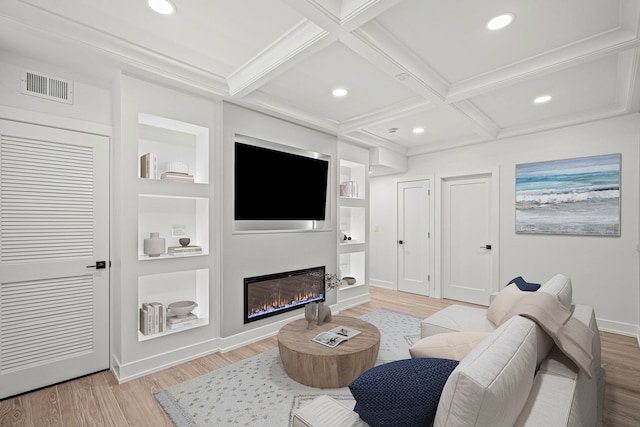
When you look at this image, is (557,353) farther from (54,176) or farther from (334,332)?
(54,176)

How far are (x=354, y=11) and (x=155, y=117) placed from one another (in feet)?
6.41

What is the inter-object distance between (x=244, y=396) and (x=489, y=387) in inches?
77.8

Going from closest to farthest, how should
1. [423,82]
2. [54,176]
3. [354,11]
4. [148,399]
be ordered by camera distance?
1. [354,11]
2. [148,399]
3. [54,176]
4. [423,82]

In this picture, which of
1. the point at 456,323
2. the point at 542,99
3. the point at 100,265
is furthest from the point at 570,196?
the point at 100,265

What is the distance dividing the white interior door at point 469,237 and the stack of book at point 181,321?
13.5ft

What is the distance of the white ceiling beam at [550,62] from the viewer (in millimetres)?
2219

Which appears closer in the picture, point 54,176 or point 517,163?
point 54,176

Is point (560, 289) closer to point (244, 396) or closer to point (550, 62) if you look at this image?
point (550, 62)

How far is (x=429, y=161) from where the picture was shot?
5496mm

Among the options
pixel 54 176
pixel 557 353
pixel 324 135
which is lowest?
pixel 557 353

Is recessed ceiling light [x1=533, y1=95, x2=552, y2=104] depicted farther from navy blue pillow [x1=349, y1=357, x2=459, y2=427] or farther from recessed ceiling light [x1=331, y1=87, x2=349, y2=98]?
navy blue pillow [x1=349, y1=357, x2=459, y2=427]

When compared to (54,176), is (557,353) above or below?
below

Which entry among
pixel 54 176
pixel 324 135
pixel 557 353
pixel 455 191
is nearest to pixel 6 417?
pixel 54 176

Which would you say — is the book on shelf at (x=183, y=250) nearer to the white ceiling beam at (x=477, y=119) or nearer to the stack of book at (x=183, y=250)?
the stack of book at (x=183, y=250)
